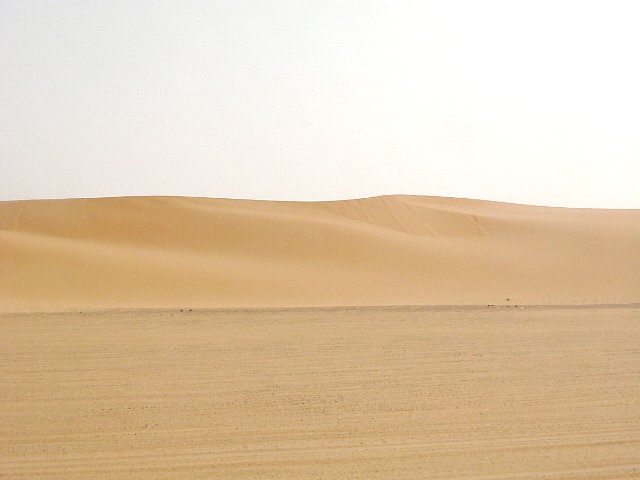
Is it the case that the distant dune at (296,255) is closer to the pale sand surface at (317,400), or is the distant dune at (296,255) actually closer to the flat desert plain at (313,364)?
Result: the flat desert plain at (313,364)

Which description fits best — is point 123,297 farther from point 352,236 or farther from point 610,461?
point 610,461

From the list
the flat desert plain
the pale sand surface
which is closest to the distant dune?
the flat desert plain

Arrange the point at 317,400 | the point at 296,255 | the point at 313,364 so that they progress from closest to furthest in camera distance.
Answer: the point at 317,400
the point at 313,364
the point at 296,255

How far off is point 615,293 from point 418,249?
5.91m

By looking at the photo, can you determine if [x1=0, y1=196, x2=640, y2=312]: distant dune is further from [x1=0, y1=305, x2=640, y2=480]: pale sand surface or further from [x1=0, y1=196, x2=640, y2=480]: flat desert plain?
[x1=0, y1=305, x2=640, y2=480]: pale sand surface

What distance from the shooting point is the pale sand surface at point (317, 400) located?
4805 mm

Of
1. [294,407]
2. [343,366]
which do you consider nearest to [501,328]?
[343,366]

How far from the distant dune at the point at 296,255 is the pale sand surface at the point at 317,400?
364cm

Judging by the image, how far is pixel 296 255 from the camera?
60.3 feet

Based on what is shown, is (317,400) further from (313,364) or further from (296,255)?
(296,255)

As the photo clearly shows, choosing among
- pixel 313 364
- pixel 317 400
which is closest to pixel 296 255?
pixel 313 364

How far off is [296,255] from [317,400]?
1227cm

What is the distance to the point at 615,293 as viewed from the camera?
46.6ft

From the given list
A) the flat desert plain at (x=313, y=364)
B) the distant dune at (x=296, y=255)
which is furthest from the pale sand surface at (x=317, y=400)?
the distant dune at (x=296, y=255)
